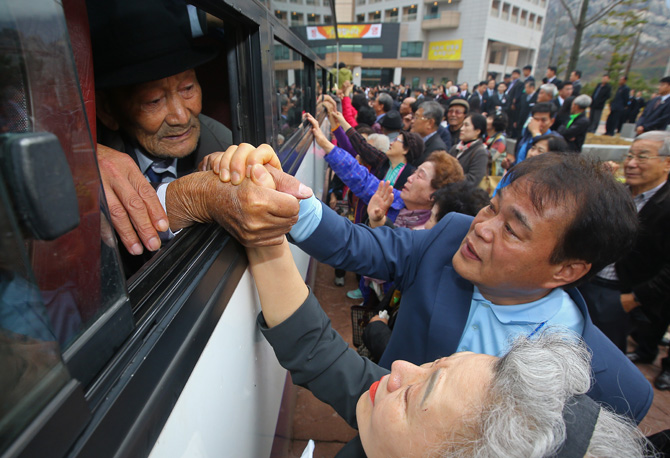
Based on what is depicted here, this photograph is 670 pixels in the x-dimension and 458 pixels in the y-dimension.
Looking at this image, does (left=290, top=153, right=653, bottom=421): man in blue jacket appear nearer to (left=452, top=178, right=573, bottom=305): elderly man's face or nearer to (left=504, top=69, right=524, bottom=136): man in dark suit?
(left=452, top=178, right=573, bottom=305): elderly man's face

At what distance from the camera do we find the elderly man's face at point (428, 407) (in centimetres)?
80

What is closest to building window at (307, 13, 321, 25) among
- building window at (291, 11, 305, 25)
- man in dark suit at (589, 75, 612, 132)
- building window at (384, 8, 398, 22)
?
building window at (291, 11, 305, 25)

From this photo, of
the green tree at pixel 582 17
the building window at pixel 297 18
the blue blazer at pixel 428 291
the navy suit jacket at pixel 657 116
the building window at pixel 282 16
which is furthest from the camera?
the green tree at pixel 582 17

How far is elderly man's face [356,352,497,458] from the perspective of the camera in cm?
80

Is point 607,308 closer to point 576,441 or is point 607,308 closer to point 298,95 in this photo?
point 576,441

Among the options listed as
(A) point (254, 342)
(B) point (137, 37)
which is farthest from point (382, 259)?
(B) point (137, 37)

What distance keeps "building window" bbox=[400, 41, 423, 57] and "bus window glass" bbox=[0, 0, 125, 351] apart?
49468 mm

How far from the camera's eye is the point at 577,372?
2.58 ft

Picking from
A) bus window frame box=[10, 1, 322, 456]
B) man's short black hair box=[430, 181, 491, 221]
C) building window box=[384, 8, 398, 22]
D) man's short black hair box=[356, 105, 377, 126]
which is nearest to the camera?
bus window frame box=[10, 1, 322, 456]

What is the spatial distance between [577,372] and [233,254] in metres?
0.92

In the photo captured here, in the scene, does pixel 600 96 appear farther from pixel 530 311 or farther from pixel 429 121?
pixel 530 311

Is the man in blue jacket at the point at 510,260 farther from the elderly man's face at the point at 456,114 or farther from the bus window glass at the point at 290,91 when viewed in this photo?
the elderly man's face at the point at 456,114

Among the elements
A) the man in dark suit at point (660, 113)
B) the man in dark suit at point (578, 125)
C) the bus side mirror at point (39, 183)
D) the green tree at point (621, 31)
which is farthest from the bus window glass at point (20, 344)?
the green tree at point (621, 31)

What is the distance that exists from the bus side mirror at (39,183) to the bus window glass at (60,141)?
0.06 metres
